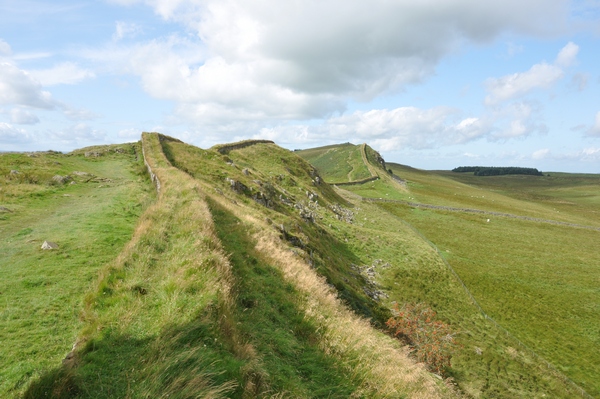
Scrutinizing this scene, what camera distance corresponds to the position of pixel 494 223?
7644 cm

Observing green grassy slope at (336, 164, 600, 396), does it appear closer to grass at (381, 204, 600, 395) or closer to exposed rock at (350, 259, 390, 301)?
grass at (381, 204, 600, 395)

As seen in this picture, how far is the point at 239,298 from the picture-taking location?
11266 mm

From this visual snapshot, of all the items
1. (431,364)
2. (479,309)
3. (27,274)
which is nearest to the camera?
(27,274)

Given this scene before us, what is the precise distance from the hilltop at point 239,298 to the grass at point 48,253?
8cm

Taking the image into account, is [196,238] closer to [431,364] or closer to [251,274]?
[251,274]

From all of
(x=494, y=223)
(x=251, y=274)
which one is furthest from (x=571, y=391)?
(x=494, y=223)

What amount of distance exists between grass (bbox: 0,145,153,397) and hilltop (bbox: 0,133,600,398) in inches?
3.1

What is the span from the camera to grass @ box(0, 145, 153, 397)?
754cm

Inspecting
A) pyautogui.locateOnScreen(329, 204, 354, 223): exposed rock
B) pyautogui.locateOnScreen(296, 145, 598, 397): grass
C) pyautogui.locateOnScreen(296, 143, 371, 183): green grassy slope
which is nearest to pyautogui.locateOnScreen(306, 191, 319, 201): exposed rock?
pyautogui.locateOnScreen(329, 204, 354, 223): exposed rock

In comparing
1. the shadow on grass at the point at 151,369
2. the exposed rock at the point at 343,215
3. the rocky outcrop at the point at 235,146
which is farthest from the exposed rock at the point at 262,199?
the rocky outcrop at the point at 235,146

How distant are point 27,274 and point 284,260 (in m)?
10.9

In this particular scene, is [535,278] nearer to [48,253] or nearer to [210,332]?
[210,332]

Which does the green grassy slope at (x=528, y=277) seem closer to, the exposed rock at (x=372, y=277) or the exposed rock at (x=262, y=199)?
the exposed rock at (x=372, y=277)

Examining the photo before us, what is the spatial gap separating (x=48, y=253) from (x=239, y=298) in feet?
26.8
